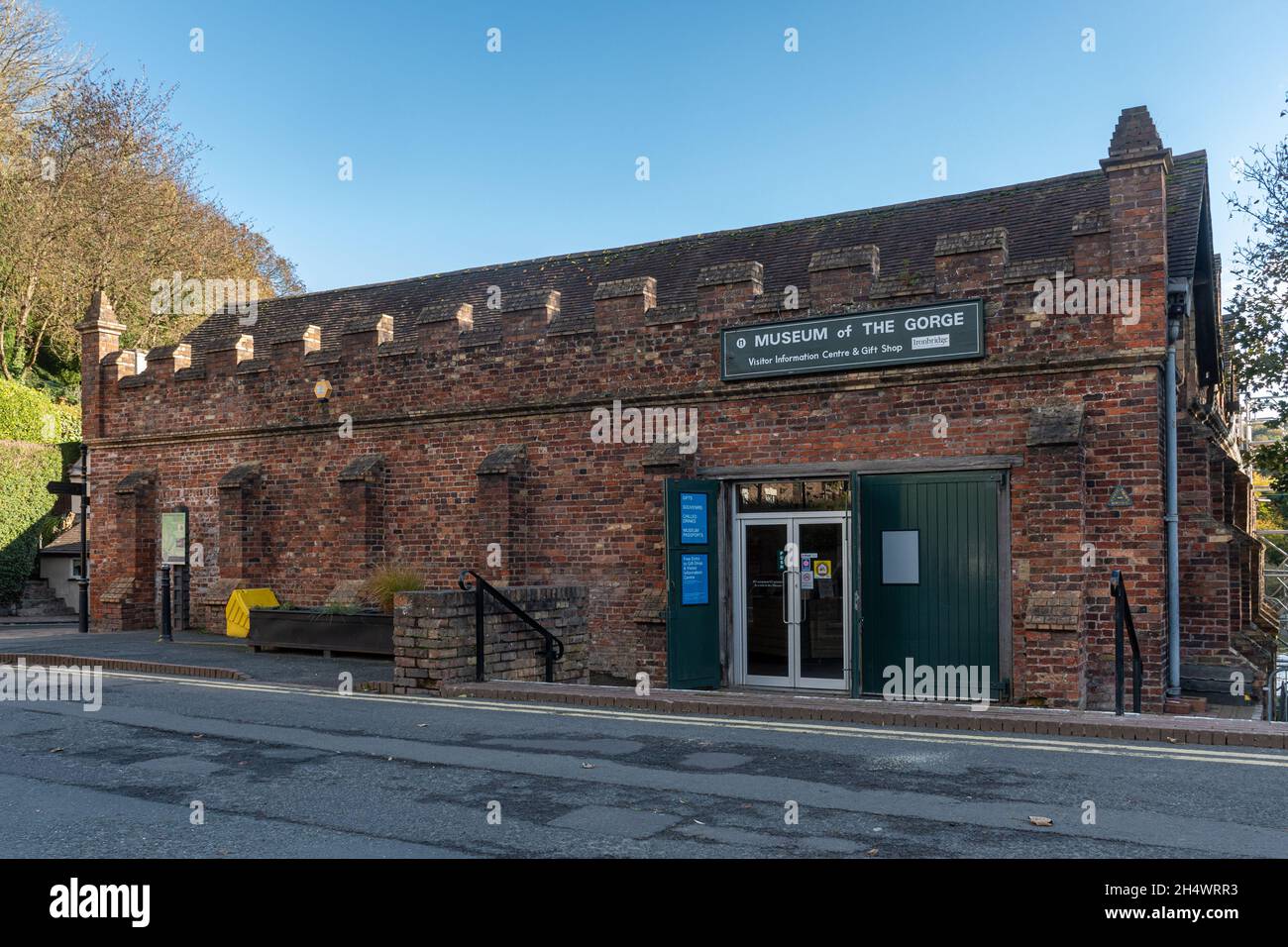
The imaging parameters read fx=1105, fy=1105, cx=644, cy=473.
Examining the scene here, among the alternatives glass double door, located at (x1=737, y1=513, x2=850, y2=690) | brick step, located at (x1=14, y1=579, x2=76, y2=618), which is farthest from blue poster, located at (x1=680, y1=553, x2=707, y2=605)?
brick step, located at (x1=14, y1=579, x2=76, y2=618)

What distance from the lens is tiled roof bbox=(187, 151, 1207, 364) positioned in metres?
14.9

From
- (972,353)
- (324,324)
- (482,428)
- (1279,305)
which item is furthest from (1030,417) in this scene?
(324,324)

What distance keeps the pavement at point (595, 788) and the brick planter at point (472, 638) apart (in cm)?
137

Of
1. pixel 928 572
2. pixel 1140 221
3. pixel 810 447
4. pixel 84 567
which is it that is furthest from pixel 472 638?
pixel 84 567

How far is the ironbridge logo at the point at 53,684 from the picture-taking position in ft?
39.4

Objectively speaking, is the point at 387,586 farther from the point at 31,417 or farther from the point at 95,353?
the point at 31,417

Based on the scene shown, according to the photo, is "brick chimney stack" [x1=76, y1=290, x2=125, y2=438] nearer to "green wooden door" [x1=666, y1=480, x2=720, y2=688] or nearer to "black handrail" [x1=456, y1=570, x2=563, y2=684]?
"black handrail" [x1=456, y1=570, x2=563, y2=684]

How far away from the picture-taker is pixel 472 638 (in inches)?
501

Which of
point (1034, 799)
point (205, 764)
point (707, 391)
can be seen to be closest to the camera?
point (1034, 799)

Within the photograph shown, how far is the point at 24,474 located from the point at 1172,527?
27113 millimetres

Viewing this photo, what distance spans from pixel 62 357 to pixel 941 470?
33.1m
